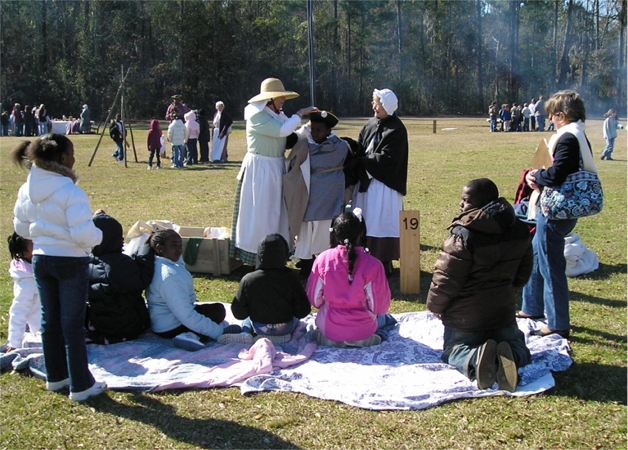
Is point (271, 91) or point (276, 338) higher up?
point (271, 91)

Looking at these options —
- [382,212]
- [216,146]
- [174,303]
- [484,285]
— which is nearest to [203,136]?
[216,146]

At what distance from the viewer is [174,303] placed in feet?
17.2

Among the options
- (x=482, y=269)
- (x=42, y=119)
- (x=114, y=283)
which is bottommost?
(x=114, y=283)

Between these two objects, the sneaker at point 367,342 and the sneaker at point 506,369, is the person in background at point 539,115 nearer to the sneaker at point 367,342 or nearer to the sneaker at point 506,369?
the sneaker at point 367,342

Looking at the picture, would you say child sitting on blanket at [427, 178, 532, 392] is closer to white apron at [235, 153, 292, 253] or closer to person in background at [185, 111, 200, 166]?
white apron at [235, 153, 292, 253]

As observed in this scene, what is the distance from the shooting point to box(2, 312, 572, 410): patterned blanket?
4414 mm

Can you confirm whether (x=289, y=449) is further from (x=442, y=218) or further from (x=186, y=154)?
(x=186, y=154)

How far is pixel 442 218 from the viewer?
10.7 metres

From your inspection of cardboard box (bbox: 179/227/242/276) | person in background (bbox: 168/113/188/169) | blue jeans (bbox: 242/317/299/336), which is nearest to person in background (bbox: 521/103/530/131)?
person in background (bbox: 168/113/188/169)

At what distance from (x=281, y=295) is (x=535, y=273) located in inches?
86.2

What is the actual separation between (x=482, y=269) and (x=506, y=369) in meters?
0.68

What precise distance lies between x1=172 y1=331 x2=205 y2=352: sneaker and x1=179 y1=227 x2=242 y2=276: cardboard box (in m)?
2.12

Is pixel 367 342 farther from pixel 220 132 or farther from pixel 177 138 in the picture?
pixel 220 132

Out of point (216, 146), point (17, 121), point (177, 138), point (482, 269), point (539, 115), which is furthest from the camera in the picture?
point (539, 115)
